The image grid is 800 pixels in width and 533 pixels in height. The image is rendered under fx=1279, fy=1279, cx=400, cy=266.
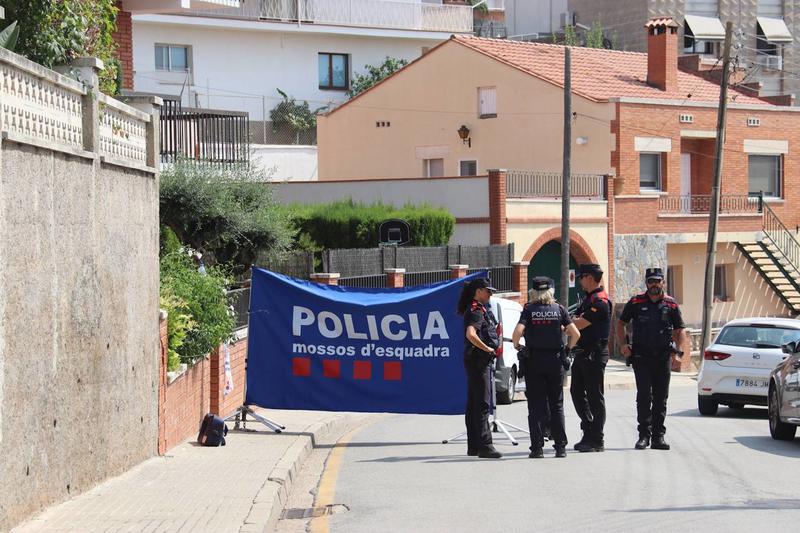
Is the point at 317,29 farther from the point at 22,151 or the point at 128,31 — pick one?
the point at 22,151

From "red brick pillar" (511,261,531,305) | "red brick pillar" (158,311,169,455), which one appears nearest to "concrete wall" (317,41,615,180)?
"red brick pillar" (511,261,531,305)

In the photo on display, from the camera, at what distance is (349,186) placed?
39188 millimetres

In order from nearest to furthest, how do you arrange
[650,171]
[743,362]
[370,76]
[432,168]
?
[743,362], [650,171], [432,168], [370,76]

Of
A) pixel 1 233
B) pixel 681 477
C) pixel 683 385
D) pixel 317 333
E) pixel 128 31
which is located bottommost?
pixel 683 385

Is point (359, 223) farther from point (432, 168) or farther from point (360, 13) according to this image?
point (360, 13)

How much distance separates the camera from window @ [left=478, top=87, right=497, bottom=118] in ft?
142

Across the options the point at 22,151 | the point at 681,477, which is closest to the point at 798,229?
the point at 681,477

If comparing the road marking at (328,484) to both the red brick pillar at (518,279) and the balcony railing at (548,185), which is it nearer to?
the red brick pillar at (518,279)

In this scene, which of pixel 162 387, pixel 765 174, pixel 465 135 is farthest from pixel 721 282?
pixel 162 387

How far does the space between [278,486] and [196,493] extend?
844 millimetres

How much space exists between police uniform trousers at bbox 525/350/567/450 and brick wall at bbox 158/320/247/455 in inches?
153

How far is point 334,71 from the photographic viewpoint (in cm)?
5250

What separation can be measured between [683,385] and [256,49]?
80.0ft

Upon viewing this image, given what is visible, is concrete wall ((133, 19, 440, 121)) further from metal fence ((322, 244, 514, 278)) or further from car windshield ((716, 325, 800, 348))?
car windshield ((716, 325, 800, 348))
